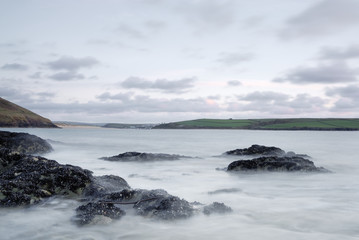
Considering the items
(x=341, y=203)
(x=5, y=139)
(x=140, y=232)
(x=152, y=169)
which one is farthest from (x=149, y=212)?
(x=5, y=139)

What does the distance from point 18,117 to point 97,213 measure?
4787 inches

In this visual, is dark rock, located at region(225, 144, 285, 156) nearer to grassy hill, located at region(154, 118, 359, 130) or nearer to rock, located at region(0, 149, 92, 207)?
rock, located at region(0, 149, 92, 207)

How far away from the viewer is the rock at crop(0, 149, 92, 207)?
6213 millimetres

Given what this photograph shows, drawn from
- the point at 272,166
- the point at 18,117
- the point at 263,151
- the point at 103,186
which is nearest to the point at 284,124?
the point at 18,117

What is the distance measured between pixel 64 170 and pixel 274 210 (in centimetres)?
483

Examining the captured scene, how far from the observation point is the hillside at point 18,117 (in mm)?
108188

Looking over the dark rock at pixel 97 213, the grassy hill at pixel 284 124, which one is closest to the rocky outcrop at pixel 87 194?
the dark rock at pixel 97 213

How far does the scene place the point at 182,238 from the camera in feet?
16.4

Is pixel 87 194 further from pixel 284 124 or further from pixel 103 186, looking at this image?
pixel 284 124

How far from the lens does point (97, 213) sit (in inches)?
212

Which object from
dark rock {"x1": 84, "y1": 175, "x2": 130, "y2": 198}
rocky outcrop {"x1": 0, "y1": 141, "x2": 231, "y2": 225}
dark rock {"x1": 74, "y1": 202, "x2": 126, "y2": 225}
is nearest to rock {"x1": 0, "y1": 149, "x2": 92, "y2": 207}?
rocky outcrop {"x1": 0, "y1": 141, "x2": 231, "y2": 225}

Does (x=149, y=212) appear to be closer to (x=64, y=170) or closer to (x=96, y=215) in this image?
(x=96, y=215)

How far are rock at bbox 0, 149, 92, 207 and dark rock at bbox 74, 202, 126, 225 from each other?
123cm

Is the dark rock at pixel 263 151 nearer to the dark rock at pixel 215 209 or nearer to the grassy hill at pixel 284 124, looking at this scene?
the dark rock at pixel 215 209
